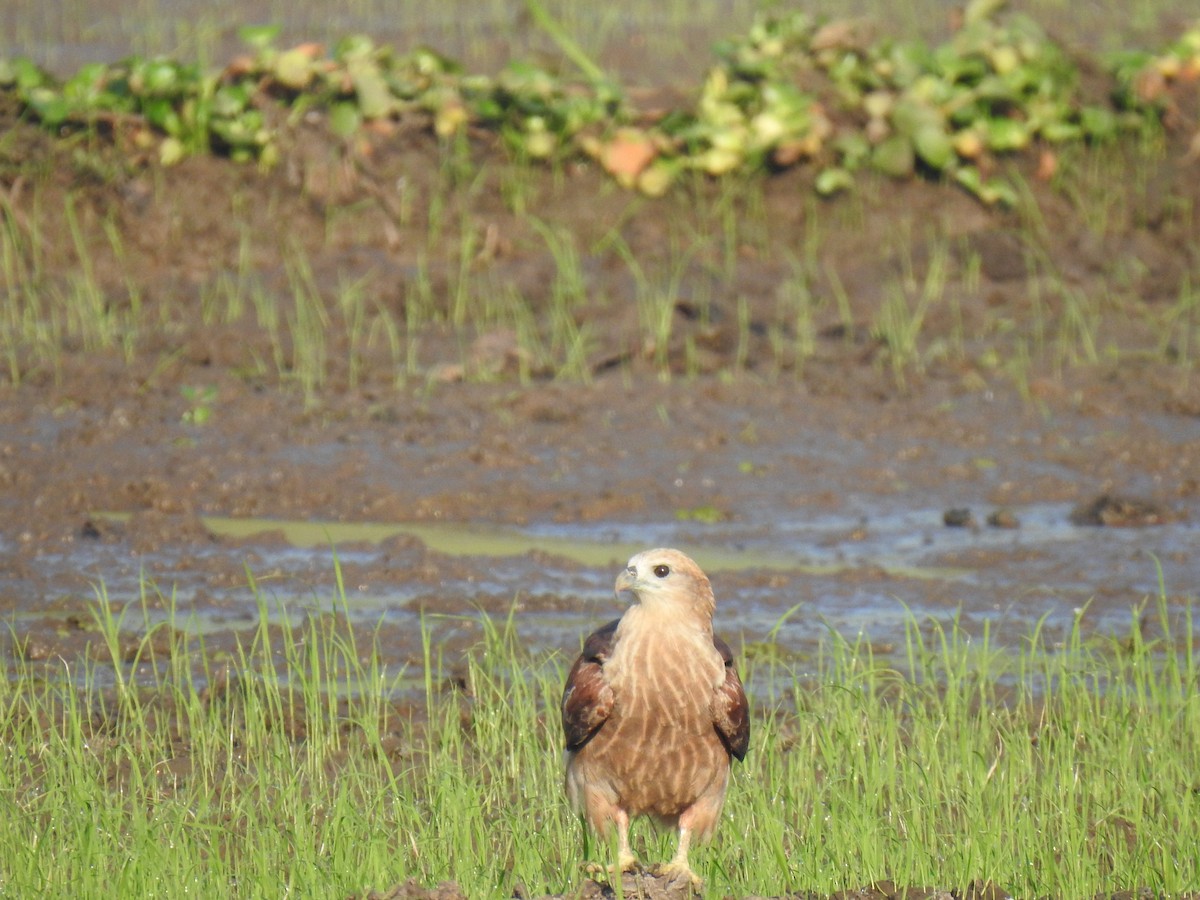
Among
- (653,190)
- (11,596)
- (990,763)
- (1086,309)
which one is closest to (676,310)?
(653,190)

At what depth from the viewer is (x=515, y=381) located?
9.53m

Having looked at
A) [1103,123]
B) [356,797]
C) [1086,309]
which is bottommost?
[356,797]

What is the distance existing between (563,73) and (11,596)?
6619mm

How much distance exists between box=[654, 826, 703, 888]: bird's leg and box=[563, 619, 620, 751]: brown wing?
1.04 feet

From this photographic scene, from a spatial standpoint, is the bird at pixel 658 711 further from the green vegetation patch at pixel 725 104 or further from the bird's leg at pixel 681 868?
the green vegetation patch at pixel 725 104

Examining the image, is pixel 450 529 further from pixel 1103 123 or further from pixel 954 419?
pixel 1103 123

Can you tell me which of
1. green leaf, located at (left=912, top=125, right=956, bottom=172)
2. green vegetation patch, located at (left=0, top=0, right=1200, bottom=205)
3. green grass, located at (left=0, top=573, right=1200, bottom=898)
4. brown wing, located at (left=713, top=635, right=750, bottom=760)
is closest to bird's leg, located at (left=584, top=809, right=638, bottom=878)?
green grass, located at (left=0, top=573, right=1200, bottom=898)

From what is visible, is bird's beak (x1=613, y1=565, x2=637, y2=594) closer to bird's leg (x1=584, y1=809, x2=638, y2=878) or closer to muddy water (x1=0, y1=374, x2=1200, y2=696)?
bird's leg (x1=584, y1=809, x2=638, y2=878)

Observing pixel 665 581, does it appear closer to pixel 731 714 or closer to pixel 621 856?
pixel 731 714

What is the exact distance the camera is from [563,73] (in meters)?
12.3

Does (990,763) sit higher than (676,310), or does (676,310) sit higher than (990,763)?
(676,310)

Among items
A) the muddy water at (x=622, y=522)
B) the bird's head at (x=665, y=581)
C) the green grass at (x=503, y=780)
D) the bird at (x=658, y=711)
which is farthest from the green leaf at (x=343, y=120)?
the bird's head at (x=665, y=581)

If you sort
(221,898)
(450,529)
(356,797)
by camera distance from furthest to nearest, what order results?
(450,529) → (356,797) → (221,898)

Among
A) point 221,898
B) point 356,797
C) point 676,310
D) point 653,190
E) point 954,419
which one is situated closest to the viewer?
point 221,898
